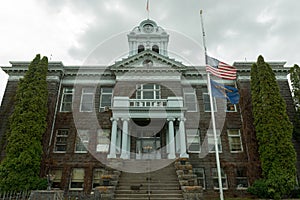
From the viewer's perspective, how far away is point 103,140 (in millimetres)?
19703

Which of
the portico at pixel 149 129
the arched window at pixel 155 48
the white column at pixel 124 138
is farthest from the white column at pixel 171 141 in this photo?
the arched window at pixel 155 48

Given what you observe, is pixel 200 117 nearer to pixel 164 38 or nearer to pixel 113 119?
pixel 113 119

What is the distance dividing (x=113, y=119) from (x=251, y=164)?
435 inches

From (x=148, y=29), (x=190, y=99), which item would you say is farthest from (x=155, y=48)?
(x=190, y=99)

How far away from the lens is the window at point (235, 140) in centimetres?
1956

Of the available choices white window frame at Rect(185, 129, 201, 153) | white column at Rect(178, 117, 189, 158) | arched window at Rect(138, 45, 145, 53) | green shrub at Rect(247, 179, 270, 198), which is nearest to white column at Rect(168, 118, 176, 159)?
white column at Rect(178, 117, 189, 158)

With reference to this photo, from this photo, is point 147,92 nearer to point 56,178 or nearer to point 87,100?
point 87,100

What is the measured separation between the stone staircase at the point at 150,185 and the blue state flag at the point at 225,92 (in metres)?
5.29

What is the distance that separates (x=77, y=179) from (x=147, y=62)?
37.8 ft

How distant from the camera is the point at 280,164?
1619 centimetres

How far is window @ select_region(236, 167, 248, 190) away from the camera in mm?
18125

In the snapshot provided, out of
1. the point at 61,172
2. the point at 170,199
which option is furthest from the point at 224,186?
the point at 61,172

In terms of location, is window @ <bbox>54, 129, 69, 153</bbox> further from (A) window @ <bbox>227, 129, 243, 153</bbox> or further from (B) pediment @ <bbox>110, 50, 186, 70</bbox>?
(A) window @ <bbox>227, 129, 243, 153</bbox>

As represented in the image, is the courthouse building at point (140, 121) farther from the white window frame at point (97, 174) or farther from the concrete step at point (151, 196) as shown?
the concrete step at point (151, 196)
